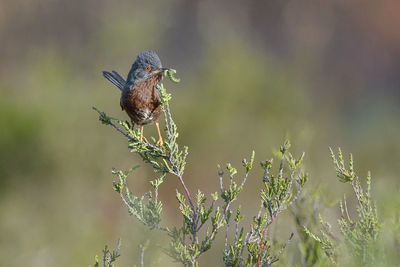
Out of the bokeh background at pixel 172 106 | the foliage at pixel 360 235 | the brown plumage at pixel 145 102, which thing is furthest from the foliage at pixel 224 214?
the brown plumage at pixel 145 102

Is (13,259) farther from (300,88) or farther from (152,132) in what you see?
(300,88)

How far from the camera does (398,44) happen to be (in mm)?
16484

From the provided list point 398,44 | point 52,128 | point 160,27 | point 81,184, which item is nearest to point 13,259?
point 81,184

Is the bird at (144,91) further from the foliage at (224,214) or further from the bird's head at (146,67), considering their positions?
the foliage at (224,214)

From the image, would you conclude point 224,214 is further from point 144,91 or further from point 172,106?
point 172,106

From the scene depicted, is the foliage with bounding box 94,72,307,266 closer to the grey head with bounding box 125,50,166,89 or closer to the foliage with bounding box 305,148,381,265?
the foliage with bounding box 305,148,381,265

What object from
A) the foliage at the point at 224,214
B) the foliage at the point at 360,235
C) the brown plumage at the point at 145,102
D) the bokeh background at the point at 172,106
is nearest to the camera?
the foliage at the point at 360,235

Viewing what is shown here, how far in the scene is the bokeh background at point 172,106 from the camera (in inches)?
275

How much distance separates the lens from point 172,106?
9953mm

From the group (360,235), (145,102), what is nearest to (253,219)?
(360,235)

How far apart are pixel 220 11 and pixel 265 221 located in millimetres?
10256

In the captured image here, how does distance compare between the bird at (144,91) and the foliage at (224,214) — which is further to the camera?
the bird at (144,91)

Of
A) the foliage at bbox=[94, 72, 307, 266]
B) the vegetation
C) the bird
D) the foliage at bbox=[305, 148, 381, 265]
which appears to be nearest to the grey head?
the bird

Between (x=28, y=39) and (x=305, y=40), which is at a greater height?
(x=305, y=40)
